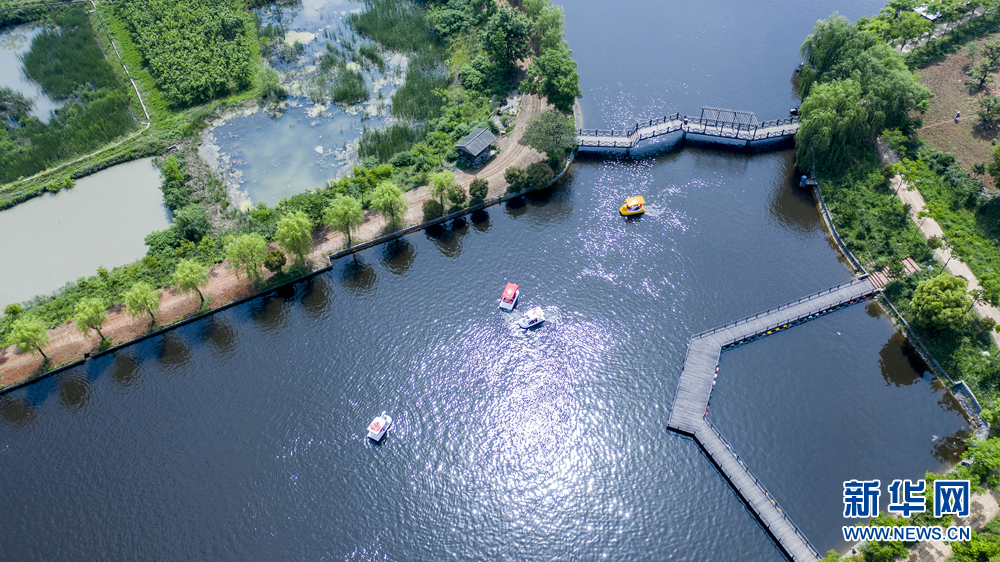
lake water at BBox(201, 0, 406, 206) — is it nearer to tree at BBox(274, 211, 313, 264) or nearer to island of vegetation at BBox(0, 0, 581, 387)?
island of vegetation at BBox(0, 0, 581, 387)

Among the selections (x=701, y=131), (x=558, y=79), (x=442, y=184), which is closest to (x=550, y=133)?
(x=558, y=79)

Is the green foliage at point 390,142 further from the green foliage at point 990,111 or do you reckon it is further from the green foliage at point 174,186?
the green foliage at point 990,111

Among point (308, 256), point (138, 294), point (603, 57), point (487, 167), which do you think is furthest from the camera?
point (603, 57)

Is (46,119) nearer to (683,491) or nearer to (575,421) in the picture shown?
(575,421)

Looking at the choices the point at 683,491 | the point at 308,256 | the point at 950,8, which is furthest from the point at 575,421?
the point at 950,8

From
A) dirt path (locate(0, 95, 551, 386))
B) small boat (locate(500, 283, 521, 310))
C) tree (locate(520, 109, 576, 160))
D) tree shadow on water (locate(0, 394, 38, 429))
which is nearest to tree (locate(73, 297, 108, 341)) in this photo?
dirt path (locate(0, 95, 551, 386))
